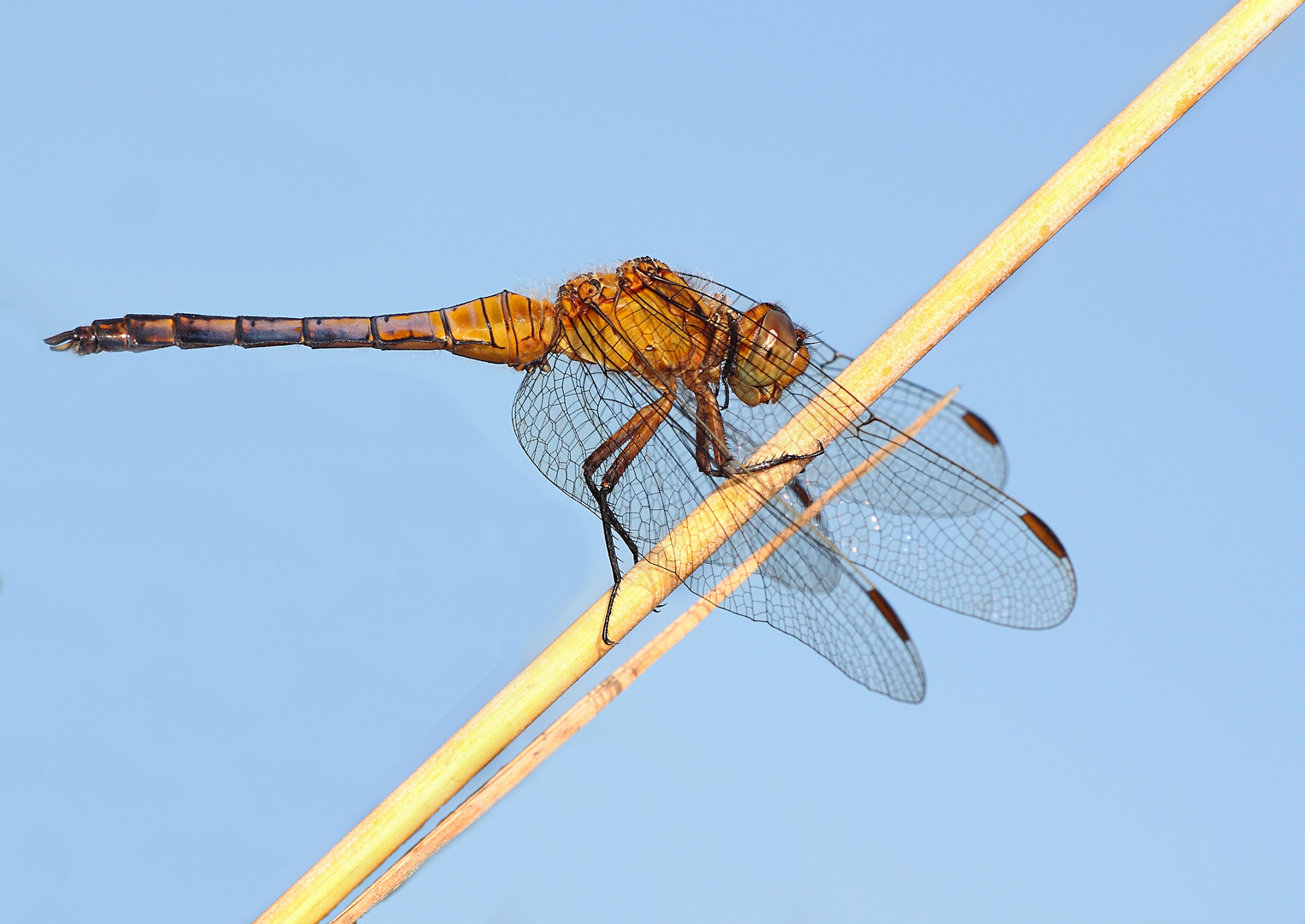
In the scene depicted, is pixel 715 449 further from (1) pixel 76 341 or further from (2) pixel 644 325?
(1) pixel 76 341

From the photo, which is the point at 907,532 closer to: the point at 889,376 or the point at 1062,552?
the point at 1062,552

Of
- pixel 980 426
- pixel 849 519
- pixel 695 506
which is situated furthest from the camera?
pixel 980 426

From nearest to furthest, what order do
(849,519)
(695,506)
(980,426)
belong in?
(695,506), (849,519), (980,426)

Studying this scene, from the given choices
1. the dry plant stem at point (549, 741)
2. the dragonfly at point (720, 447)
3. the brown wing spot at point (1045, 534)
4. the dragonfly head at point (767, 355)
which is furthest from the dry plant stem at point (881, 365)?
the brown wing spot at point (1045, 534)

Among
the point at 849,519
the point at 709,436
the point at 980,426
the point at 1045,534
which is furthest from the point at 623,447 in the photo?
the point at 980,426

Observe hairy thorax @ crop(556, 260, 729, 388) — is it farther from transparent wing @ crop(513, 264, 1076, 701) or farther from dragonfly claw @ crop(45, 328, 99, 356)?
dragonfly claw @ crop(45, 328, 99, 356)

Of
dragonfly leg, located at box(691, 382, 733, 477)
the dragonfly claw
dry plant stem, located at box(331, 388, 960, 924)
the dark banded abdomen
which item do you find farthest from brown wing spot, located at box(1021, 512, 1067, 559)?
the dragonfly claw
